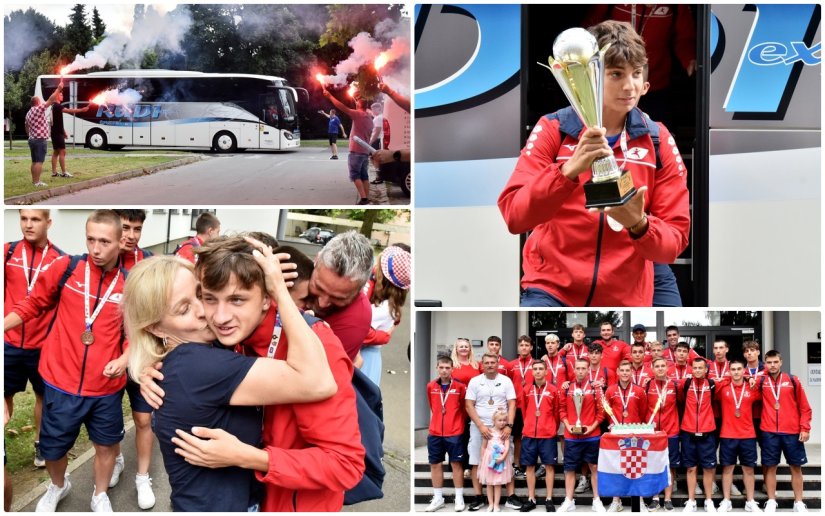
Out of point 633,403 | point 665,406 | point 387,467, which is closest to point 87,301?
point 387,467

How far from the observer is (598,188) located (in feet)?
6.82

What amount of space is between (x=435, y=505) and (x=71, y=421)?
5.16 ft

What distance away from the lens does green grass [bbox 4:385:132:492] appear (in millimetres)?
3098

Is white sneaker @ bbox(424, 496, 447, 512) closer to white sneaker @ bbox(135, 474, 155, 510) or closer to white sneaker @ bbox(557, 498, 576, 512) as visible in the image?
white sneaker @ bbox(557, 498, 576, 512)

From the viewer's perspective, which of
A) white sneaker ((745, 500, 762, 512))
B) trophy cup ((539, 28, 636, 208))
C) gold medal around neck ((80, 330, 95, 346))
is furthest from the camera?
white sneaker ((745, 500, 762, 512))

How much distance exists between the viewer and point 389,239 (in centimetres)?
303

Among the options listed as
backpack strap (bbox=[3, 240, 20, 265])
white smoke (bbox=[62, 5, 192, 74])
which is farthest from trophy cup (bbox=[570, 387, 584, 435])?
backpack strap (bbox=[3, 240, 20, 265])

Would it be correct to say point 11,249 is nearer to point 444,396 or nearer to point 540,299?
point 444,396

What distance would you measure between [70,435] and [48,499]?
308 mm

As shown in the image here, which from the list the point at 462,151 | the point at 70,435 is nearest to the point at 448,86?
the point at 462,151

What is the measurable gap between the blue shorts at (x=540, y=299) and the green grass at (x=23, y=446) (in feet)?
6.72

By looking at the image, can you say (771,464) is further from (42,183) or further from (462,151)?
(42,183)

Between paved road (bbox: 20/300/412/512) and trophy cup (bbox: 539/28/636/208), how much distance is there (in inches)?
45.1

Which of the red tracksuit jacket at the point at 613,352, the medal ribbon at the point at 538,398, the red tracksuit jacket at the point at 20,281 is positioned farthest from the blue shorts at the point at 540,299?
the red tracksuit jacket at the point at 20,281
